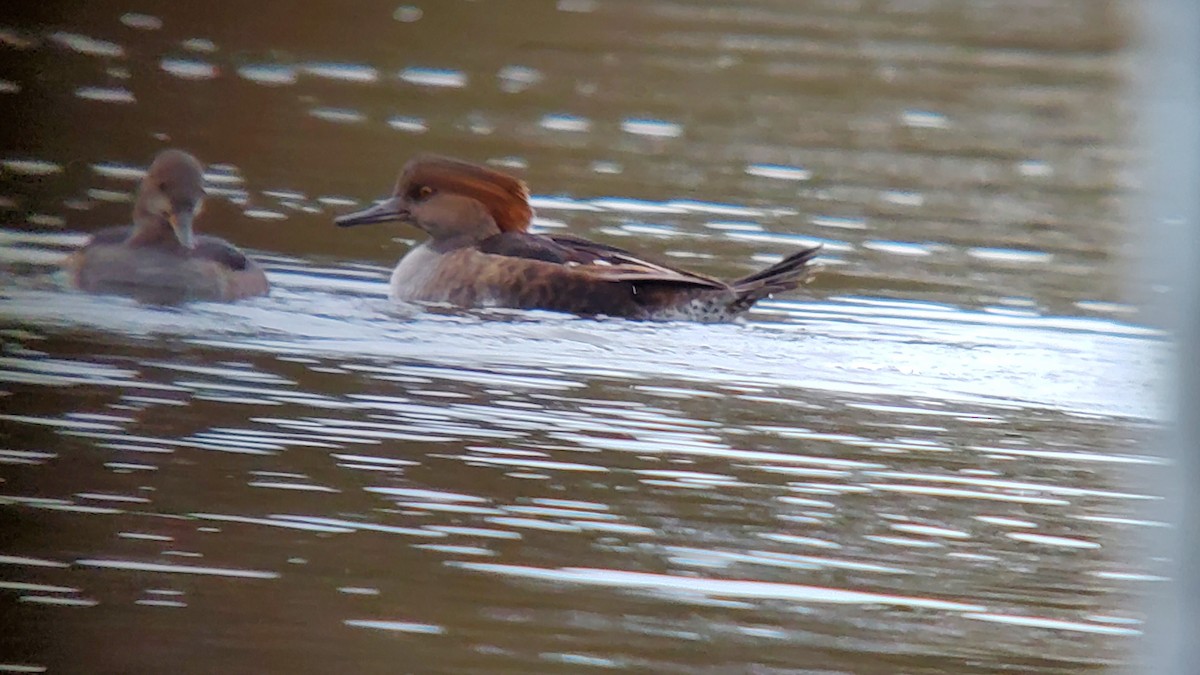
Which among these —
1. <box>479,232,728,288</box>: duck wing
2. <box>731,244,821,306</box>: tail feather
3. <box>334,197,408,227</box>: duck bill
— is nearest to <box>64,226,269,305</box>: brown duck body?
<box>334,197,408,227</box>: duck bill

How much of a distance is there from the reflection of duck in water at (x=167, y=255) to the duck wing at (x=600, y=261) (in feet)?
0.96

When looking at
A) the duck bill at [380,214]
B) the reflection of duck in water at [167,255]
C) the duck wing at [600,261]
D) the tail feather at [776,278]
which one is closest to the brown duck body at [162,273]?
the reflection of duck in water at [167,255]

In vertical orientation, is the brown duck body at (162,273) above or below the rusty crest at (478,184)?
below

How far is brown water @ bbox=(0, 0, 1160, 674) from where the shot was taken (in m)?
1.25

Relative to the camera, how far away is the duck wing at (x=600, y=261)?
4.95 feet

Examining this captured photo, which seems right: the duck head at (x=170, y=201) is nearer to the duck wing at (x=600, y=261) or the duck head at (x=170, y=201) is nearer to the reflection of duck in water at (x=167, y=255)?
the reflection of duck in water at (x=167, y=255)

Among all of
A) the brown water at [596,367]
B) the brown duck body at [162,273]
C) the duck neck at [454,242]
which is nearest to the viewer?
the brown water at [596,367]

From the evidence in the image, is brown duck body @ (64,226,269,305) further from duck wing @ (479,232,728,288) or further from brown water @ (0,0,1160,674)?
duck wing @ (479,232,728,288)

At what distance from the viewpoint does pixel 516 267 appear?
5.13ft

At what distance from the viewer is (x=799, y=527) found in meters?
1.30

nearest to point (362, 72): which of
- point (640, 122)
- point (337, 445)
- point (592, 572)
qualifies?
point (640, 122)

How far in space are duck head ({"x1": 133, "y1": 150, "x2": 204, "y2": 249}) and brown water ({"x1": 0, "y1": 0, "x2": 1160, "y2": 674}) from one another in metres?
0.02

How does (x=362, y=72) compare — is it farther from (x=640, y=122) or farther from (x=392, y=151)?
(x=640, y=122)

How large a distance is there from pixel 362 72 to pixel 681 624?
723 mm
